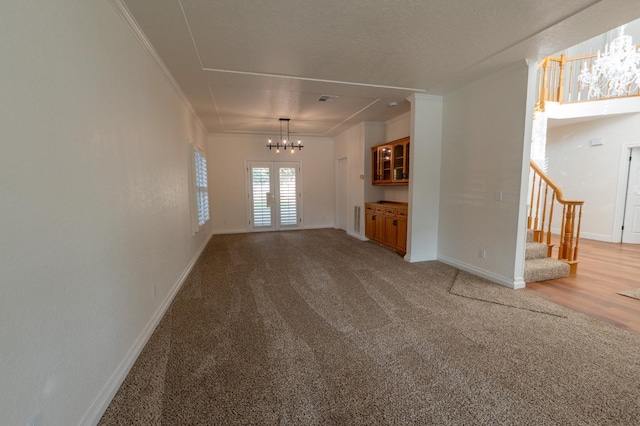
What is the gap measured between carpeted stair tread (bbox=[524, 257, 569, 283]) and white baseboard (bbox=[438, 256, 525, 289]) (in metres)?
0.27

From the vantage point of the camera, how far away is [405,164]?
5.00 metres

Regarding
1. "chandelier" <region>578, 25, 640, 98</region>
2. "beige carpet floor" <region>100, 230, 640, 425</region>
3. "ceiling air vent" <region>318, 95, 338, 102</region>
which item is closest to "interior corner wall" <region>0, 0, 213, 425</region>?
"beige carpet floor" <region>100, 230, 640, 425</region>

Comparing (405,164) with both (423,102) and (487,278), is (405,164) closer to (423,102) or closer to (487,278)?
(423,102)

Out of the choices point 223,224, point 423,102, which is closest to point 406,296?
point 423,102

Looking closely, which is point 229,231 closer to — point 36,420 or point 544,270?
point 36,420

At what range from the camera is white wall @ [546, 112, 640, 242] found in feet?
18.2

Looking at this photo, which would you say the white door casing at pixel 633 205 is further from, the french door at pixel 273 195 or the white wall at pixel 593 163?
the french door at pixel 273 195

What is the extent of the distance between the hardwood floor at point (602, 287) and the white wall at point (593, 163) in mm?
1203

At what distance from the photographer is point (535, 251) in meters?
4.00

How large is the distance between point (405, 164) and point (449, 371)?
12.3ft

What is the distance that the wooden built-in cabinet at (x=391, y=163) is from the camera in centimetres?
503

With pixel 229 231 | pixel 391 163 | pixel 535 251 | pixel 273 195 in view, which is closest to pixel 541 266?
pixel 535 251

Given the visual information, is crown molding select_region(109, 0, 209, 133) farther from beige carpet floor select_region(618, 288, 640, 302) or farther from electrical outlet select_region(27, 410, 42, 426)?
beige carpet floor select_region(618, 288, 640, 302)

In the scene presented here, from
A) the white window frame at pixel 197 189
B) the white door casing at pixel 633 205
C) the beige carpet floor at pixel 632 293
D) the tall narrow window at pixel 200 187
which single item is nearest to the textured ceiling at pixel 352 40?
the white window frame at pixel 197 189
